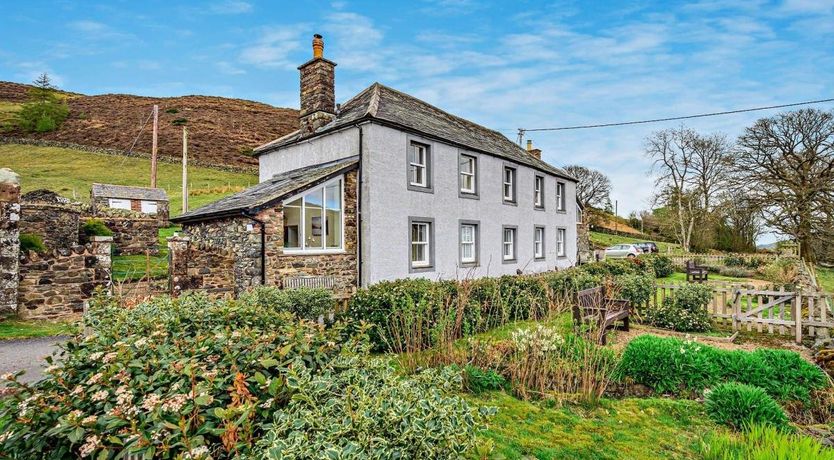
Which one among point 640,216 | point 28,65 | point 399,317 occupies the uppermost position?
point 28,65

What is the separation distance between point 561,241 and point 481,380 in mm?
20473

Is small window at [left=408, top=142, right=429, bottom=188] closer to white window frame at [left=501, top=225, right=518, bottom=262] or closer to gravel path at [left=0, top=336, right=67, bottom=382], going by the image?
white window frame at [left=501, top=225, right=518, bottom=262]

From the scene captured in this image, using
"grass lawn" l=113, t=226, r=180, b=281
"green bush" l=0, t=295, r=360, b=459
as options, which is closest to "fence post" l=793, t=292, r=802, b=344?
"green bush" l=0, t=295, r=360, b=459

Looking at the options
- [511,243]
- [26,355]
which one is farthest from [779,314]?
Result: [26,355]

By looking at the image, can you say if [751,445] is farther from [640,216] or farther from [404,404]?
[640,216]

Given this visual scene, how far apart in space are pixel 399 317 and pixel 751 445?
5494 mm

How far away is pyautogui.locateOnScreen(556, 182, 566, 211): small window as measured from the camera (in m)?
24.6

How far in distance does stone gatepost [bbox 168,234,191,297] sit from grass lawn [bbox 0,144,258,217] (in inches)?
751

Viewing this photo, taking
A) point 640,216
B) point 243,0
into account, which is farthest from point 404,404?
point 640,216

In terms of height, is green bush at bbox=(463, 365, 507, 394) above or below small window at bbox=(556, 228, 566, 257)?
below

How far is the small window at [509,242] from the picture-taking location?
64.8 ft

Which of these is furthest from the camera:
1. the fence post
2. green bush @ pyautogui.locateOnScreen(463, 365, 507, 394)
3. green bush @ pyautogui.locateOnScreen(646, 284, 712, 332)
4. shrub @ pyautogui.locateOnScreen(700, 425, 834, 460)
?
green bush @ pyautogui.locateOnScreen(646, 284, 712, 332)

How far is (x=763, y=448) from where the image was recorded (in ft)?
12.3

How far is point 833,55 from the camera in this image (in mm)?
17781
